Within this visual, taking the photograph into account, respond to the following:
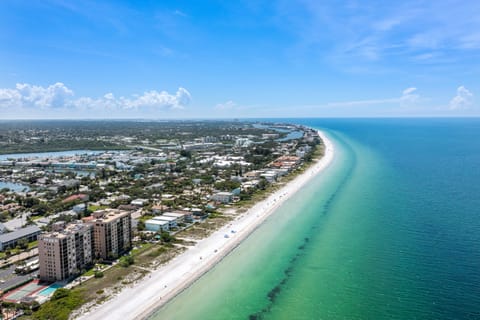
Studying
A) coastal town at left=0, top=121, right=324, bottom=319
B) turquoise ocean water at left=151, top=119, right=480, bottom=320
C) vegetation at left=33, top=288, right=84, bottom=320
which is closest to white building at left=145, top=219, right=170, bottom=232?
coastal town at left=0, top=121, right=324, bottom=319

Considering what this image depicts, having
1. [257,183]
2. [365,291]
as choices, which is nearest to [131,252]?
[365,291]

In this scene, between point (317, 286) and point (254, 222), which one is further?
point (254, 222)

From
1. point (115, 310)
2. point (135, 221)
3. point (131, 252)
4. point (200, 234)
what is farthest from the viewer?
point (135, 221)

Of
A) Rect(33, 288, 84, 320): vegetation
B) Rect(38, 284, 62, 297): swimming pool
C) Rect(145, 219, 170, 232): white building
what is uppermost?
Rect(145, 219, 170, 232): white building

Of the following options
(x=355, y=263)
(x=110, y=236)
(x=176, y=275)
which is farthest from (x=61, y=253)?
(x=355, y=263)

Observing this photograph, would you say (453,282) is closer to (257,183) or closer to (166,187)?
(257,183)

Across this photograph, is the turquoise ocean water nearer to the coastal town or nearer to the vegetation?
the vegetation
